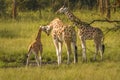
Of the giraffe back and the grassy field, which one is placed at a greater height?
the giraffe back

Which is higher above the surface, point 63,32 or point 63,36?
point 63,32

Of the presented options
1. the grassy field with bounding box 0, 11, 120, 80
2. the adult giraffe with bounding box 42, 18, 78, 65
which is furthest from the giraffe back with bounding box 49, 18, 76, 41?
the grassy field with bounding box 0, 11, 120, 80

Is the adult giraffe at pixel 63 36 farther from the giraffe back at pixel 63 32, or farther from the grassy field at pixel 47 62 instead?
the grassy field at pixel 47 62

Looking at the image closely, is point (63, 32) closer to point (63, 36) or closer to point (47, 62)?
point (63, 36)

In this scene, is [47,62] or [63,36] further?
[47,62]

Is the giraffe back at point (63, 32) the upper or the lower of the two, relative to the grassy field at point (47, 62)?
upper

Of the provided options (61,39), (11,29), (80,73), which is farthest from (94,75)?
(11,29)

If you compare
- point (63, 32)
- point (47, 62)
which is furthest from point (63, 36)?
point (47, 62)

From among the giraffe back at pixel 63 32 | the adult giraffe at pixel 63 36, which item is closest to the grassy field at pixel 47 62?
the adult giraffe at pixel 63 36

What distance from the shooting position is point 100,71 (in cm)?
1062

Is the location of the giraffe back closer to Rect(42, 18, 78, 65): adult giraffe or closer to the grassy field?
Rect(42, 18, 78, 65): adult giraffe

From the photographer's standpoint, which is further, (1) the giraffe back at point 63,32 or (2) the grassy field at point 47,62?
(1) the giraffe back at point 63,32

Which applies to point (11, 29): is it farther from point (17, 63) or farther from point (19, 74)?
point (19, 74)

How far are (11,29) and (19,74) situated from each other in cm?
984
